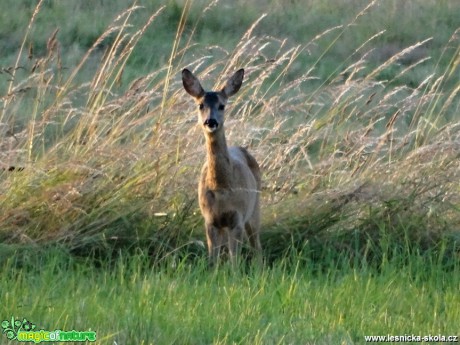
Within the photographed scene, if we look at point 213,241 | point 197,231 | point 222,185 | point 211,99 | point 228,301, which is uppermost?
point 211,99

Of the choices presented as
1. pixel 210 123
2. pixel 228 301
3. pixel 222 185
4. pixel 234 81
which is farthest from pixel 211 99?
pixel 228 301

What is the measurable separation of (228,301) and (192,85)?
2.11 meters

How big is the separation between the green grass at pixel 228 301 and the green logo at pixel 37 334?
3.4 inches

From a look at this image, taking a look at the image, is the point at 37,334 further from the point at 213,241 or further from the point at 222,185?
the point at 222,185

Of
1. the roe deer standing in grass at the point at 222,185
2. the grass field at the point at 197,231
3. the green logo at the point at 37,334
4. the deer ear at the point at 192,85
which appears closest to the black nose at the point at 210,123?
the roe deer standing in grass at the point at 222,185

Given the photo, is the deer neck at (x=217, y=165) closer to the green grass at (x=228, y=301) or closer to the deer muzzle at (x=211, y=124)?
the deer muzzle at (x=211, y=124)

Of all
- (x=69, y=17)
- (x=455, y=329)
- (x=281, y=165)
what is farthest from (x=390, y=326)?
(x=69, y=17)

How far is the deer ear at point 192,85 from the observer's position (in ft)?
26.2

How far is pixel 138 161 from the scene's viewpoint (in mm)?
8281

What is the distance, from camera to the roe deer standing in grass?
7855 mm

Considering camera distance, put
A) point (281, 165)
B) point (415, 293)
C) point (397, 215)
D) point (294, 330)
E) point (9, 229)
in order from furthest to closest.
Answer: point (281, 165) < point (397, 215) < point (9, 229) < point (415, 293) < point (294, 330)

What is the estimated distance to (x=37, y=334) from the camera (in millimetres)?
5430

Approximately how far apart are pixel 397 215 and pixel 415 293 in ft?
4.73

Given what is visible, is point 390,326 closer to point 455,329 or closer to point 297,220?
point 455,329
